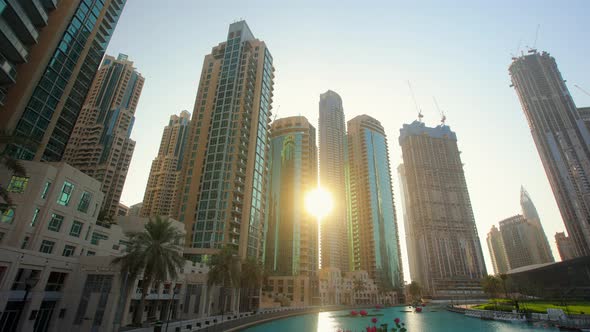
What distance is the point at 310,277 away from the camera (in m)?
113

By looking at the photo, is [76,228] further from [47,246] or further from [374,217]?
[374,217]

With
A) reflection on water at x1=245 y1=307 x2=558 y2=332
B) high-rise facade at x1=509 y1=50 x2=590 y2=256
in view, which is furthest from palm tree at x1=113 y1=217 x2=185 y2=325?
high-rise facade at x1=509 y1=50 x2=590 y2=256

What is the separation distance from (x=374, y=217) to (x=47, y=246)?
16384cm

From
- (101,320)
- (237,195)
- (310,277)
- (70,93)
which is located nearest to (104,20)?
(70,93)

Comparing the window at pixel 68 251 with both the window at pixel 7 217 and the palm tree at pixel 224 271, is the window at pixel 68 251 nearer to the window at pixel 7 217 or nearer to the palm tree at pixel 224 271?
the window at pixel 7 217

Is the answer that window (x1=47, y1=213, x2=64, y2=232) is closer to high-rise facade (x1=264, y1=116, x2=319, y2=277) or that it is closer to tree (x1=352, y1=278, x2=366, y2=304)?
high-rise facade (x1=264, y1=116, x2=319, y2=277)

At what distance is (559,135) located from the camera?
15838 cm

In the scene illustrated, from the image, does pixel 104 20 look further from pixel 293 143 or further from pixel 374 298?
pixel 374 298

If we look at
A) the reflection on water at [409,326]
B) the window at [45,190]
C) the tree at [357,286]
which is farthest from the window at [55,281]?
the tree at [357,286]

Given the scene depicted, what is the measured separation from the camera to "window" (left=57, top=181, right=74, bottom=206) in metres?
38.8

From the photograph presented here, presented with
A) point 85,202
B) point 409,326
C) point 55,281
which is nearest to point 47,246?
point 55,281

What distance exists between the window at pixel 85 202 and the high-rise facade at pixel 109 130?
90596 millimetres

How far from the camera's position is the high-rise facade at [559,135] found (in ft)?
472

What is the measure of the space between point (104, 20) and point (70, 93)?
24.7m
